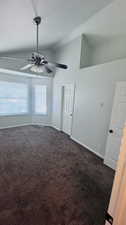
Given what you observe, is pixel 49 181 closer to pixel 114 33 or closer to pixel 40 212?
pixel 40 212

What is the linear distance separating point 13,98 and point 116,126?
4397mm

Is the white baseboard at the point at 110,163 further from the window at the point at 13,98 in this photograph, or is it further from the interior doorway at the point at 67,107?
the window at the point at 13,98

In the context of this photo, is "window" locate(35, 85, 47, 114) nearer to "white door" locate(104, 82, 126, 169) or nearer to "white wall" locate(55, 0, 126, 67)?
"white wall" locate(55, 0, 126, 67)

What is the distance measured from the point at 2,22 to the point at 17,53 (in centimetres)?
230

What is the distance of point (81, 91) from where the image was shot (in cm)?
387

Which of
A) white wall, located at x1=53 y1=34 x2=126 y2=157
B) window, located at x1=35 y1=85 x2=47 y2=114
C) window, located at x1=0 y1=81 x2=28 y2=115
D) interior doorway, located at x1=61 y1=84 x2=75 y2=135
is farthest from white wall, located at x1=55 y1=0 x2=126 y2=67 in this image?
window, located at x1=0 y1=81 x2=28 y2=115

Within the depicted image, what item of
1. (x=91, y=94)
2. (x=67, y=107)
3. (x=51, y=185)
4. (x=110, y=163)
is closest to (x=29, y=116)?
(x=67, y=107)

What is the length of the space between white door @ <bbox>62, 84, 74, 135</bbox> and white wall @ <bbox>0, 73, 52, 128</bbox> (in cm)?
103

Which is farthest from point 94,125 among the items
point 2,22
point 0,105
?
point 0,105

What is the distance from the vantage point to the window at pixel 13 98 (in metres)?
4.86

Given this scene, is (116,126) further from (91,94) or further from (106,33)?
(106,33)

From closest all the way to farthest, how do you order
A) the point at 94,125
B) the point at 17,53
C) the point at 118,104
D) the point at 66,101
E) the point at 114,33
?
the point at 118,104, the point at 114,33, the point at 94,125, the point at 17,53, the point at 66,101

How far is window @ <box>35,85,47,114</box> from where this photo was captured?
18.3 ft

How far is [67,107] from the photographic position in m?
4.74
